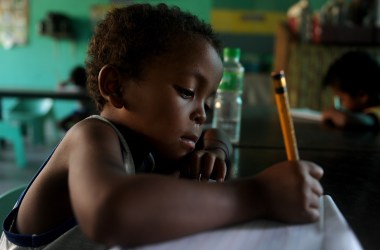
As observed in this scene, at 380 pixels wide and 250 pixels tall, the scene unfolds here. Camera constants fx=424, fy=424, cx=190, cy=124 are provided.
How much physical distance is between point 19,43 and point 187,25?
18.9 feet

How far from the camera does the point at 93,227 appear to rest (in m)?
0.38

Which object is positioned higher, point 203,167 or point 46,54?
point 203,167

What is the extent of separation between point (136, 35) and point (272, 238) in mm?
404

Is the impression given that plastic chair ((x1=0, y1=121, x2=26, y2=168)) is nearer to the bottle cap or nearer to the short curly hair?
the bottle cap

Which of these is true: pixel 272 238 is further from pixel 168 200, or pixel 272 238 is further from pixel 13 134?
pixel 13 134

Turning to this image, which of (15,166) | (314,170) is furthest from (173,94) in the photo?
(15,166)

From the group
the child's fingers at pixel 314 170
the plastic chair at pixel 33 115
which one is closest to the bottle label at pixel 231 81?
the child's fingers at pixel 314 170

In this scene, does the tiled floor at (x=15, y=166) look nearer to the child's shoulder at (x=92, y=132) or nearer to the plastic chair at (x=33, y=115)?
the plastic chair at (x=33, y=115)

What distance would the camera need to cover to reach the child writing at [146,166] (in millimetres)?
386

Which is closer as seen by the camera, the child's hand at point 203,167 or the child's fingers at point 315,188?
the child's fingers at point 315,188

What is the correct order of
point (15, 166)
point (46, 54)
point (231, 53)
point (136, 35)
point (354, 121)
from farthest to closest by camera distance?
point (46, 54) < point (15, 166) < point (354, 121) < point (231, 53) < point (136, 35)

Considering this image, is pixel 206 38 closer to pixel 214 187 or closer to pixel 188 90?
pixel 188 90

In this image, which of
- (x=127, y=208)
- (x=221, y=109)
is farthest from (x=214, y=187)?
(x=221, y=109)

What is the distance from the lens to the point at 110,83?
683 millimetres
